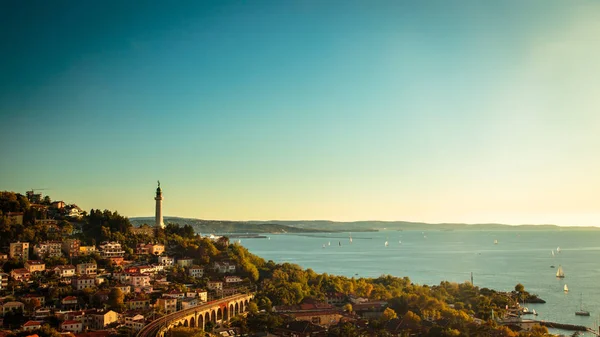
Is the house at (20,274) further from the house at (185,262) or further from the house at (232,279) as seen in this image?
the house at (232,279)

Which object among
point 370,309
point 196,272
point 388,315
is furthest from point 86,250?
point 388,315

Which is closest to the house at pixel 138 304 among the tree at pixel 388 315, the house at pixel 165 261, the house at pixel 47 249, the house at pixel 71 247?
the house at pixel 71 247

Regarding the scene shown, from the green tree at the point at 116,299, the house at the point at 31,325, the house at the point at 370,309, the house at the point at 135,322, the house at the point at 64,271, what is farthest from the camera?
the house at the point at 370,309

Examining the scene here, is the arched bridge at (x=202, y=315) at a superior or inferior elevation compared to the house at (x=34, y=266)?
inferior

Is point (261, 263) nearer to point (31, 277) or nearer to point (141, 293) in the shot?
point (141, 293)

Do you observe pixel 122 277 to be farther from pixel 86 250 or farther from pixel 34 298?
pixel 34 298

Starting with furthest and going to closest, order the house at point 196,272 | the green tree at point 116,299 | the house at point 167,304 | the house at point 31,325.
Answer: the house at point 196,272
the house at point 167,304
the green tree at point 116,299
the house at point 31,325
